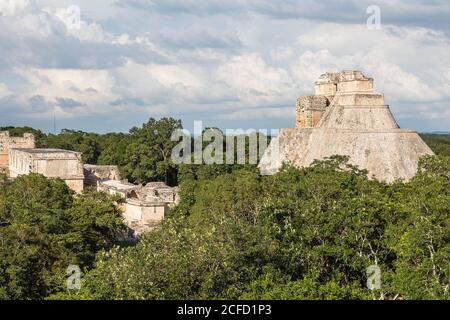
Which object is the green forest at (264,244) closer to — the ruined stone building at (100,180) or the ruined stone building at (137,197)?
the ruined stone building at (137,197)

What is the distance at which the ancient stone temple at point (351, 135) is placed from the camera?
123 ft

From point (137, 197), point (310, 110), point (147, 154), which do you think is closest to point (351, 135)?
point (310, 110)

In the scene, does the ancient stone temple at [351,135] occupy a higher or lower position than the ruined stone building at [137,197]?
higher

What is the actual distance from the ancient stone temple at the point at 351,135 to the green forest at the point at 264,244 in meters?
2.61

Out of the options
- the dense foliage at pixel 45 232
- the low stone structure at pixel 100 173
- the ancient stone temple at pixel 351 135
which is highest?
the ancient stone temple at pixel 351 135

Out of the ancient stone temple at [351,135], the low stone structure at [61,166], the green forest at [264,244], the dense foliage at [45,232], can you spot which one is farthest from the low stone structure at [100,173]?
the green forest at [264,244]

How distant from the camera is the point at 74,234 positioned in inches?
1344

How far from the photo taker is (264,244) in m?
24.3

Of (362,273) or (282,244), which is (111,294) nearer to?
(282,244)

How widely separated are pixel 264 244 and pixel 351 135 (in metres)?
15.7

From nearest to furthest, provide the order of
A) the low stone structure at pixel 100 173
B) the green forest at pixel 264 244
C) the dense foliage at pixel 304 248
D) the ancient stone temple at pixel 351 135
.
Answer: the dense foliage at pixel 304 248 → the green forest at pixel 264 244 → the ancient stone temple at pixel 351 135 → the low stone structure at pixel 100 173

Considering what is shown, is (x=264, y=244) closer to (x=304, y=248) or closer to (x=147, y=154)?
(x=304, y=248)
